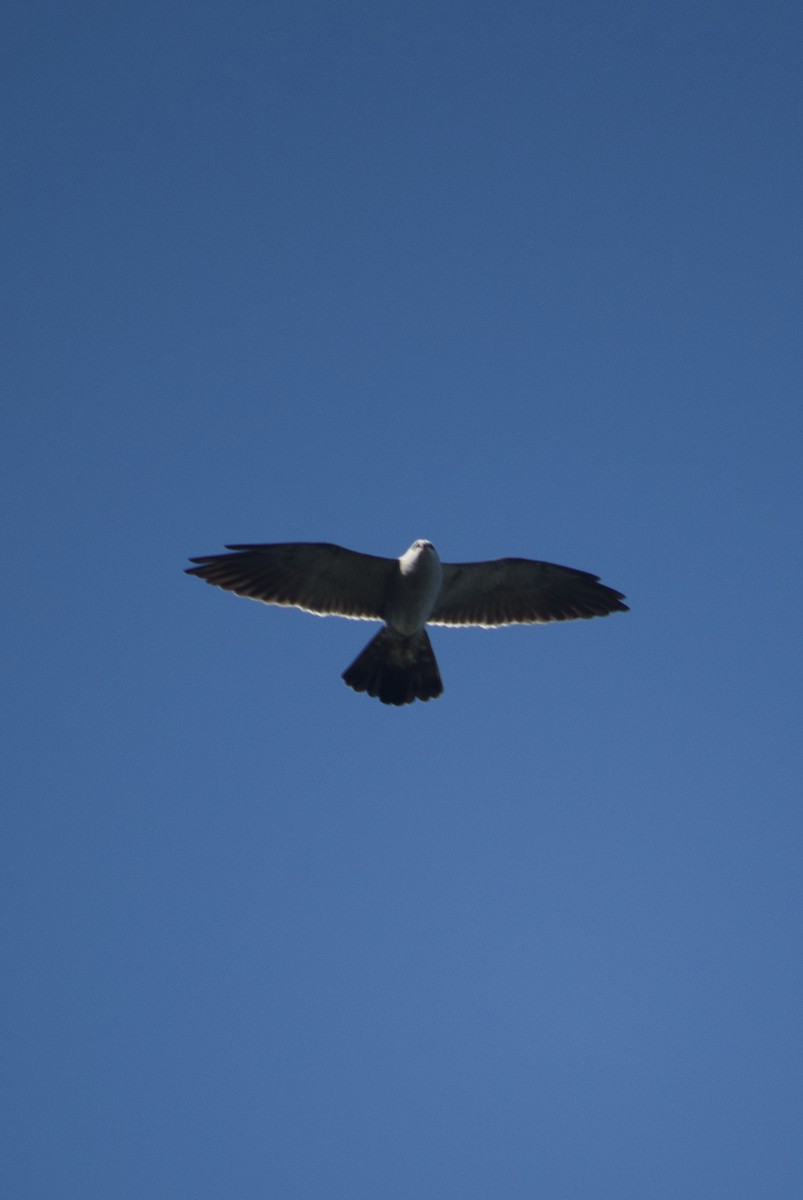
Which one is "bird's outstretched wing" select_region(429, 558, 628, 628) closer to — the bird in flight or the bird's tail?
the bird in flight

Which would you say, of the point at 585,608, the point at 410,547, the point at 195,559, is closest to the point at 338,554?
the point at 410,547

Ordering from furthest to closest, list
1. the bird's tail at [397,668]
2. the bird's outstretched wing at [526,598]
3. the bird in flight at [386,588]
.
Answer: the bird's outstretched wing at [526,598]
the bird's tail at [397,668]
the bird in flight at [386,588]

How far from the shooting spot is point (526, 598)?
12.3 meters

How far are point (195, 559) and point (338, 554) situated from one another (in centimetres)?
139

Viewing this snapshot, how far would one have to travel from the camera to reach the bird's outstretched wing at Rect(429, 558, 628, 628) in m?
12.1

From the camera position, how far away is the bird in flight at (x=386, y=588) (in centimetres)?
1141

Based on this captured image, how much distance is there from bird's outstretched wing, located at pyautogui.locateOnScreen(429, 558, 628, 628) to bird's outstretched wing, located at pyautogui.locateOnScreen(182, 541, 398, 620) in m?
0.75

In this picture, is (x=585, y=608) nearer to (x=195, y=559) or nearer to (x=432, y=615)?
(x=432, y=615)

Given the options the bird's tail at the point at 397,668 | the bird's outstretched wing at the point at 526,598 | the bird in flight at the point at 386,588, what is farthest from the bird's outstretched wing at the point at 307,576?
the bird's outstretched wing at the point at 526,598

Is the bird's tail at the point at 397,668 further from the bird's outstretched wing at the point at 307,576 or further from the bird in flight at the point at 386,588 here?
the bird's outstretched wing at the point at 307,576

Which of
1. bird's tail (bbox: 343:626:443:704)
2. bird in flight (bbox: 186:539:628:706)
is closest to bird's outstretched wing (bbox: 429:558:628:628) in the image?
bird in flight (bbox: 186:539:628:706)

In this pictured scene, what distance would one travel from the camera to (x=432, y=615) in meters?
12.1

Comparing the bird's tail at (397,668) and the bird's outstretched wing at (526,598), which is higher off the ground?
the bird's outstretched wing at (526,598)

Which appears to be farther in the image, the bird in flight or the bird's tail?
the bird's tail
